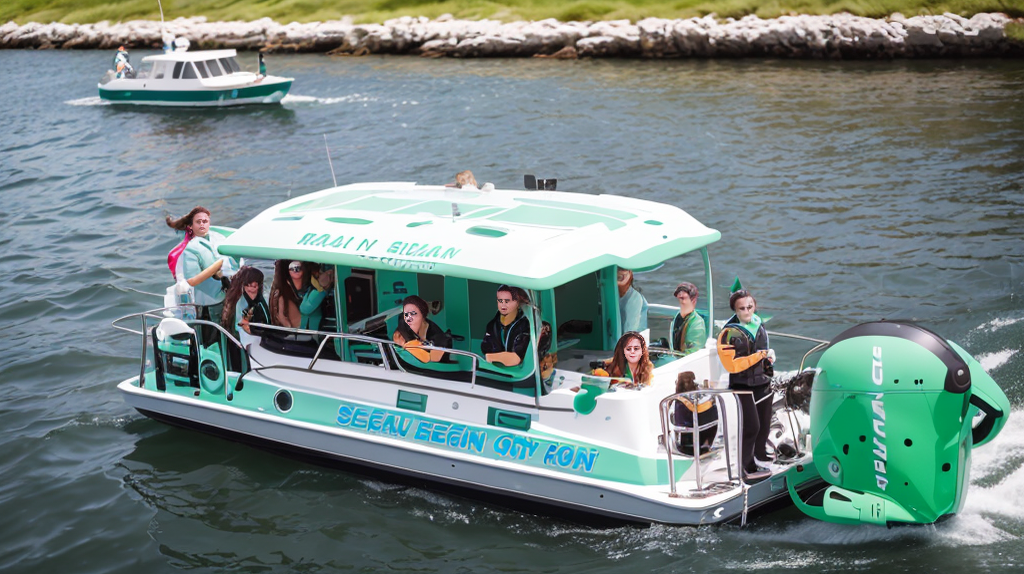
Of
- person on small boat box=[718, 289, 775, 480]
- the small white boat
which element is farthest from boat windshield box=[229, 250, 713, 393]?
the small white boat

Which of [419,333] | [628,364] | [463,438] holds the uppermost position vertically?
[419,333]

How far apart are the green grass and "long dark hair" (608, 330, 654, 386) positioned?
2974 centimetres

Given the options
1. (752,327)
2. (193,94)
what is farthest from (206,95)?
(752,327)

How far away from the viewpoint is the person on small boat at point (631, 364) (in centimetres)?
934

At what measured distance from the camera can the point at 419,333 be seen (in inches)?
388

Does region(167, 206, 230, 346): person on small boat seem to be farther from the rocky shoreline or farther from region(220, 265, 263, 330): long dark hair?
the rocky shoreline

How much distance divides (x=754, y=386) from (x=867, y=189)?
1317 cm

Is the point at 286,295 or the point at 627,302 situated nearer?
the point at 627,302

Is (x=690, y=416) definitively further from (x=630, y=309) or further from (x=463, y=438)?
(x=463, y=438)

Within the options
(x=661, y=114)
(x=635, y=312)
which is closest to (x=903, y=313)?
(x=635, y=312)

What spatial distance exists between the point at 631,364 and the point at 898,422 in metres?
2.43

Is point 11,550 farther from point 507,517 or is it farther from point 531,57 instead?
point 531,57

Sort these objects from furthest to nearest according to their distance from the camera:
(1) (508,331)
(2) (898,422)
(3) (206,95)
A: (3) (206,95)
(1) (508,331)
(2) (898,422)

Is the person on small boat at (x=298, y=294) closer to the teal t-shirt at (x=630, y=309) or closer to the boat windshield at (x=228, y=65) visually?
the teal t-shirt at (x=630, y=309)
